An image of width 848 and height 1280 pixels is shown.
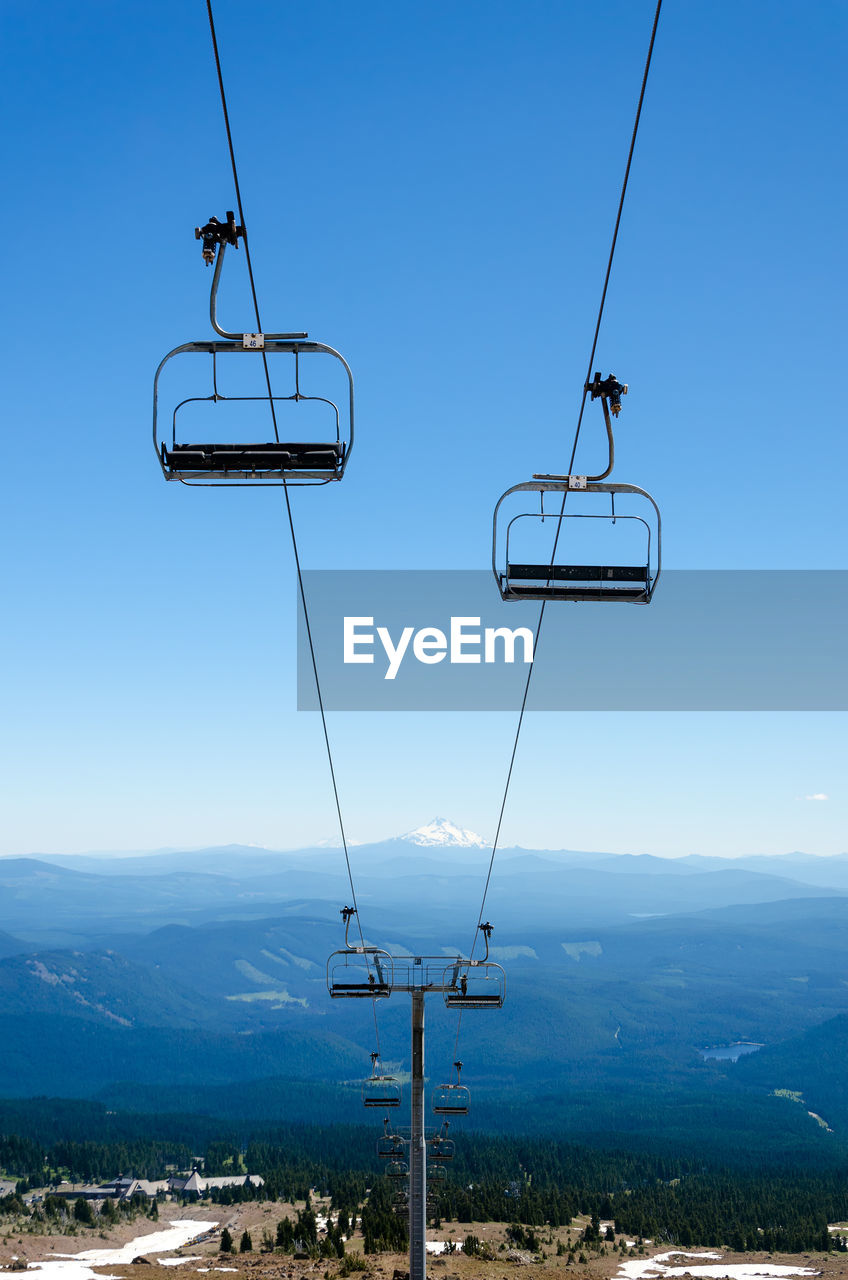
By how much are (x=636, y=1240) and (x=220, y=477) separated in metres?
91.8

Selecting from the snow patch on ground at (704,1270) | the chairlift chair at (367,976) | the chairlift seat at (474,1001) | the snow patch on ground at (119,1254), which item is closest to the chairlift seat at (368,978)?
the chairlift chair at (367,976)

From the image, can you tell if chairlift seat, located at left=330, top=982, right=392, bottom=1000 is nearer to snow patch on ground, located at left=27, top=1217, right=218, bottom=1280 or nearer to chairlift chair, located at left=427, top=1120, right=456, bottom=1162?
chairlift chair, located at left=427, top=1120, right=456, bottom=1162

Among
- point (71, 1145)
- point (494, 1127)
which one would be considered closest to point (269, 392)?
point (71, 1145)

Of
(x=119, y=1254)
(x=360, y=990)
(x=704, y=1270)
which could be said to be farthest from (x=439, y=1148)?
(x=119, y=1254)

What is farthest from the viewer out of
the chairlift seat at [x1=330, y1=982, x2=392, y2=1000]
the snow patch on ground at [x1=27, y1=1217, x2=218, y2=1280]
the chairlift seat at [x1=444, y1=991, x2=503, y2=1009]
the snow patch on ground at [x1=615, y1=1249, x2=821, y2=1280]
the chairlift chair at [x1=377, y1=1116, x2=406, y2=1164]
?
the snow patch on ground at [x1=615, y1=1249, x2=821, y2=1280]

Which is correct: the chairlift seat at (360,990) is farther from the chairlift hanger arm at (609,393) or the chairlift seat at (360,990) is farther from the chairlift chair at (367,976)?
the chairlift hanger arm at (609,393)

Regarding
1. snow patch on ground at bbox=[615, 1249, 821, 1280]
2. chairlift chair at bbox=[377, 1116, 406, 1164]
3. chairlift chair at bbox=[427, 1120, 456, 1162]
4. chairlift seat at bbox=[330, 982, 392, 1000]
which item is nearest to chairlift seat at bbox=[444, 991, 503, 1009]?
chairlift seat at bbox=[330, 982, 392, 1000]

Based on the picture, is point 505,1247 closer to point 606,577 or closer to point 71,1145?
point 606,577

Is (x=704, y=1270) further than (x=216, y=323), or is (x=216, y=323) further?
(x=704, y=1270)

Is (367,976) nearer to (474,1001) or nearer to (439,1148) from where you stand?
(474,1001)

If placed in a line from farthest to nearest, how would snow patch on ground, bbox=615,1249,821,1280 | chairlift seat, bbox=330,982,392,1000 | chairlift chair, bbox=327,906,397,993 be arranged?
snow patch on ground, bbox=615,1249,821,1280 < chairlift seat, bbox=330,982,392,1000 < chairlift chair, bbox=327,906,397,993

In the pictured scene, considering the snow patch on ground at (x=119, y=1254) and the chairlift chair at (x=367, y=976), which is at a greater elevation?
the chairlift chair at (x=367, y=976)

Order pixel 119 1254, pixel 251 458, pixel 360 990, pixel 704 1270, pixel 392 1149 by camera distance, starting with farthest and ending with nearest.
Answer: pixel 119 1254
pixel 704 1270
pixel 392 1149
pixel 360 990
pixel 251 458

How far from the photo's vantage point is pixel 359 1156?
13138 centimetres
